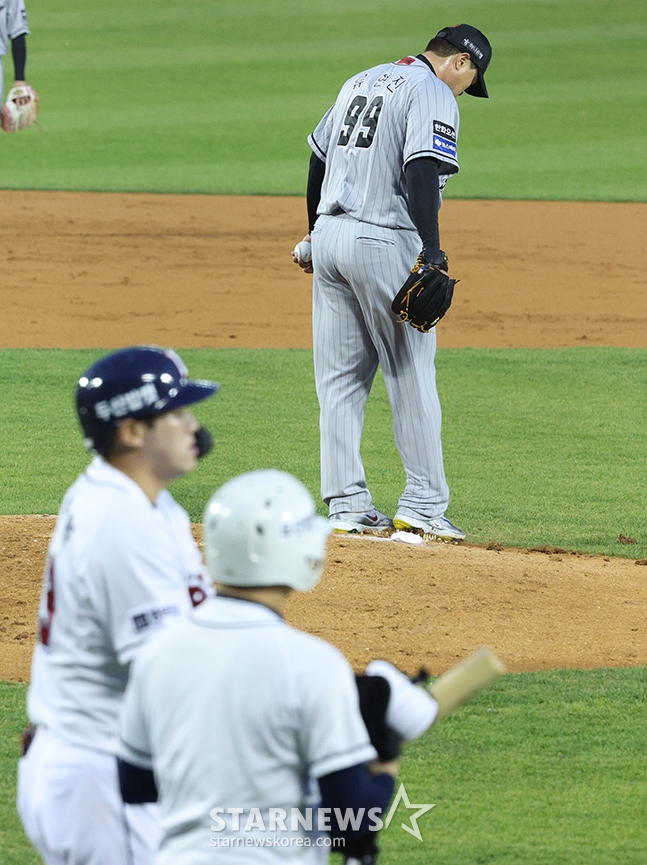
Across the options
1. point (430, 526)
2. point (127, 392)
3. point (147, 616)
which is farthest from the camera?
point (430, 526)

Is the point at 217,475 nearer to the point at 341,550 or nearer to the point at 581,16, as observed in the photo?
the point at 341,550

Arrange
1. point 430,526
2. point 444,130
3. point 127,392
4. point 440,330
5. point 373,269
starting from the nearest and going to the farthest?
1. point 127,392
2. point 444,130
3. point 373,269
4. point 430,526
5. point 440,330

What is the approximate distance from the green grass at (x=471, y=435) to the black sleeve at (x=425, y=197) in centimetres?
176

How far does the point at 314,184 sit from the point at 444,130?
3.10 feet

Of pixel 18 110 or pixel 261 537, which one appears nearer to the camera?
pixel 261 537

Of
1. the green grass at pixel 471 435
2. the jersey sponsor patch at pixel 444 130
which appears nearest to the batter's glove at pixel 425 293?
the jersey sponsor patch at pixel 444 130

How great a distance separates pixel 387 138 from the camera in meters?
6.75

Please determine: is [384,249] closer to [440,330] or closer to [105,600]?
[105,600]

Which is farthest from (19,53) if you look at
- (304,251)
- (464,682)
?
(464,682)

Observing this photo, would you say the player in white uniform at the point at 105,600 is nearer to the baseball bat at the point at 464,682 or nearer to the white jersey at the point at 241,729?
the white jersey at the point at 241,729

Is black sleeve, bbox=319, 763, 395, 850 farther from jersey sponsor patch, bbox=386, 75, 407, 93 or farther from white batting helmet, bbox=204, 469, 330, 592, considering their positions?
jersey sponsor patch, bbox=386, 75, 407, 93

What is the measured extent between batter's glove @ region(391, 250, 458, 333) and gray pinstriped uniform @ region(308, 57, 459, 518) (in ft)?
0.67

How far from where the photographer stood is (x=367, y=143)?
6.77 metres

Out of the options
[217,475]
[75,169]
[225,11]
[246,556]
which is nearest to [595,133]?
[75,169]
